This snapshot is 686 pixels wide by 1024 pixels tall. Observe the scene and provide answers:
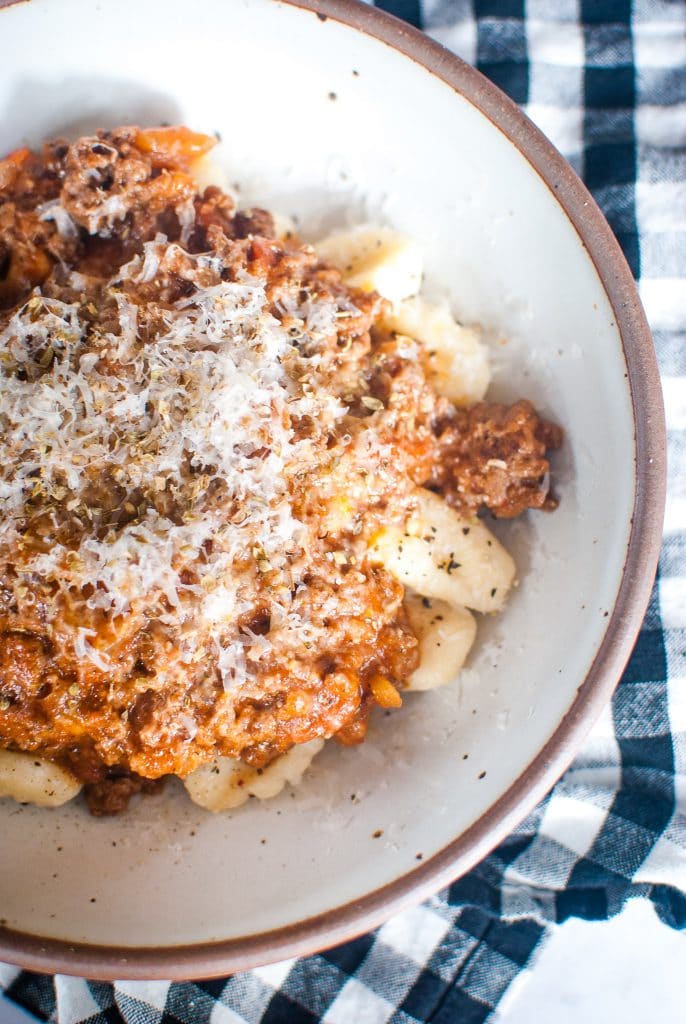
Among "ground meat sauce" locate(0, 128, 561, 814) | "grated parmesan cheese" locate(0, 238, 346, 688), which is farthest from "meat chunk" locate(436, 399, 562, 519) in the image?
"grated parmesan cheese" locate(0, 238, 346, 688)

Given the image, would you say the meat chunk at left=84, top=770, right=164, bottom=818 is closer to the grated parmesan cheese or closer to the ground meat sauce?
the ground meat sauce

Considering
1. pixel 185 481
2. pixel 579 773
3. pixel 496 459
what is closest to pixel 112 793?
pixel 185 481

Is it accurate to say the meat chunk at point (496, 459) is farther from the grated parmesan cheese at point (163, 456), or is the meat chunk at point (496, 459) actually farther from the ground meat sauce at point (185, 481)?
the grated parmesan cheese at point (163, 456)

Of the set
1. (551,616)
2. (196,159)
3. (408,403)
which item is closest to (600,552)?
(551,616)

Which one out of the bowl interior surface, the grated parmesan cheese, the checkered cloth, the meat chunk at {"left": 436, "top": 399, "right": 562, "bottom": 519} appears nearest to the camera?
the grated parmesan cheese

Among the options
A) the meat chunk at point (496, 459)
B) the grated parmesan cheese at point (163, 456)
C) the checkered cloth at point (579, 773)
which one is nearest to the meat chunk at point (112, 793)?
the grated parmesan cheese at point (163, 456)

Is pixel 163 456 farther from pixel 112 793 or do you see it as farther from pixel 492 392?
pixel 492 392
